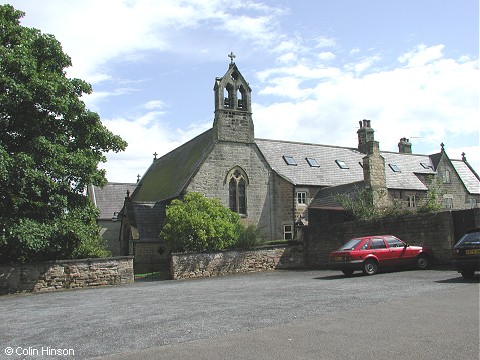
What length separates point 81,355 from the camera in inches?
297

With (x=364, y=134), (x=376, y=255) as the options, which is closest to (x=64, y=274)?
(x=376, y=255)

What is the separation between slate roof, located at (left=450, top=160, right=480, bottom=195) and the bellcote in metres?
24.9

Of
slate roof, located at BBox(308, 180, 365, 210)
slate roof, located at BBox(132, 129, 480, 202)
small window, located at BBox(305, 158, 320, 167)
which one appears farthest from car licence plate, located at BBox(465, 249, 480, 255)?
small window, located at BBox(305, 158, 320, 167)

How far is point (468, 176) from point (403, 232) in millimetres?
31589

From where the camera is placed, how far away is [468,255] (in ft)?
45.9

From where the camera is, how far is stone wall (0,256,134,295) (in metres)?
20.1

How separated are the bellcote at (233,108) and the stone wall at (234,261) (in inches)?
422

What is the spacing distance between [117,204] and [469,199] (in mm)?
36105

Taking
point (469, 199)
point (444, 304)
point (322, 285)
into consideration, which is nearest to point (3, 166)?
point (322, 285)

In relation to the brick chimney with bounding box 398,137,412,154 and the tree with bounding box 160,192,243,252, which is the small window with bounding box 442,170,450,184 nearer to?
the brick chimney with bounding box 398,137,412,154

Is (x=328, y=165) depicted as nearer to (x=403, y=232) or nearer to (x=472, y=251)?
(x=403, y=232)

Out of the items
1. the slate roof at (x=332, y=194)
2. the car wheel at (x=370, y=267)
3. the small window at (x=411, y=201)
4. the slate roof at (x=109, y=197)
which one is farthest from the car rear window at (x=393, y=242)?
the slate roof at (x=109, y=197)

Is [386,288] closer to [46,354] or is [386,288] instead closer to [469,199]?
[46,354]

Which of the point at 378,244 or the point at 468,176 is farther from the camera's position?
the point at 468,176
